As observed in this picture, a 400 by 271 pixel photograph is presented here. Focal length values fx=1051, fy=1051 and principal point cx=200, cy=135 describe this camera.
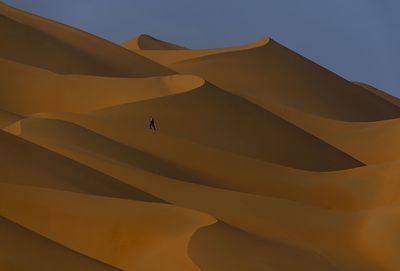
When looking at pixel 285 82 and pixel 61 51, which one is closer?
pixel 61 51

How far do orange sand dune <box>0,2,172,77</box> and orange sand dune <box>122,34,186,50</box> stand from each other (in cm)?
1263

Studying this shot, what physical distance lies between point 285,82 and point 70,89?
14.9 metres

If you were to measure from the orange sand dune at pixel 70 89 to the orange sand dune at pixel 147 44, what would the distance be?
62.9ft

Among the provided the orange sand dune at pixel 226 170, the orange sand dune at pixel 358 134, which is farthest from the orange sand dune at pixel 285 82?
the orange sand dune at pixel 226 170

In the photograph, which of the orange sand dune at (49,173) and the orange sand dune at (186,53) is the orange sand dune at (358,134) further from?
the orange sand dune at (49,173)

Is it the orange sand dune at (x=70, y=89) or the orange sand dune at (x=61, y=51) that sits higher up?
the orange sand dune at (x=61, y=51)

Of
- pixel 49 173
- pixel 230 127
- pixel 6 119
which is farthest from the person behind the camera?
pixel 230 127

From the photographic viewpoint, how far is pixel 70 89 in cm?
3669

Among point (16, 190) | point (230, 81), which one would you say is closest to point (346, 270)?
point (16, 190)

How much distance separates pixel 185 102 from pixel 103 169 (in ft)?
41.9

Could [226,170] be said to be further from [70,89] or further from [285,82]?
[285,82]

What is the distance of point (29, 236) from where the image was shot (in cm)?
1391

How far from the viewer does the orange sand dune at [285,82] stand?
46844 mm

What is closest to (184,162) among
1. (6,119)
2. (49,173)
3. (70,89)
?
(6,119)
